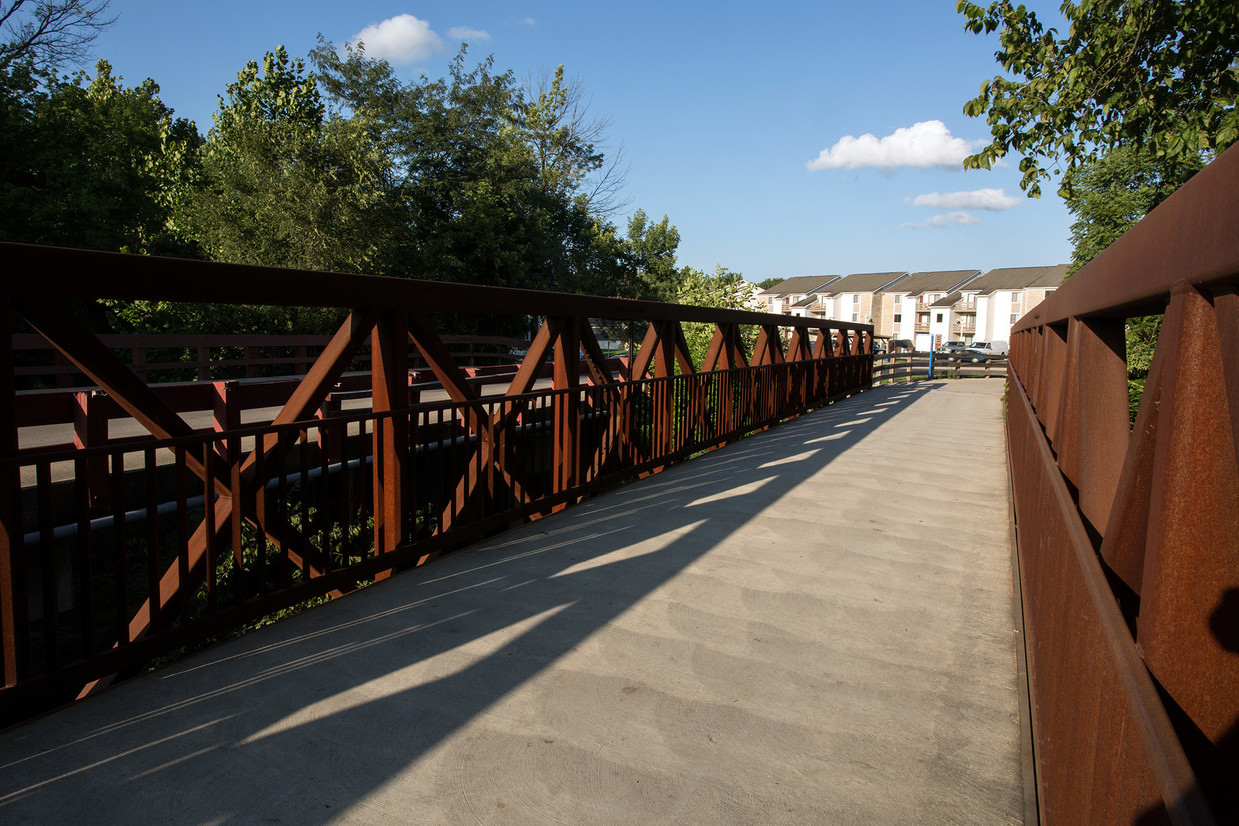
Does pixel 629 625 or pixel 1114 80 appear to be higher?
pixel 1114 80

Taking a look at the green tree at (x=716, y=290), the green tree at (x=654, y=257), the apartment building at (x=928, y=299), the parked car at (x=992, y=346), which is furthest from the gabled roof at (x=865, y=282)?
the green tree at (x=716, y=290)

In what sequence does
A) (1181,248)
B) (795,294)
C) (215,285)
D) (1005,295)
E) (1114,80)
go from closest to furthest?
1. (1181,248)
2. (215,285)
3. (1114,80)
4. (1005,295)
5. (795,294)

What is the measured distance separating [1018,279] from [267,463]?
265 feet

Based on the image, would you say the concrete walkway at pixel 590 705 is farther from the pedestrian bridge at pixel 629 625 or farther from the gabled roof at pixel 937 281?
the gabled roof at pixel 937 281

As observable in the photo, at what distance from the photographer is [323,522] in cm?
376

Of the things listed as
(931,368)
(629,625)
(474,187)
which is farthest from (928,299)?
(629,625)

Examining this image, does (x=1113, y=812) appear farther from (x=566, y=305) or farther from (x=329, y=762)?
(x=566, y=305)

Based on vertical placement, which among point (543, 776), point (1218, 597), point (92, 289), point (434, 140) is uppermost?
point (434, 140)

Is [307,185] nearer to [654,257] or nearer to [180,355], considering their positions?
[180,355]

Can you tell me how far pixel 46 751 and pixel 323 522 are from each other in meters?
1.42

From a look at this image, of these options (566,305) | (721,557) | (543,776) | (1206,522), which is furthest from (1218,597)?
(566,305)

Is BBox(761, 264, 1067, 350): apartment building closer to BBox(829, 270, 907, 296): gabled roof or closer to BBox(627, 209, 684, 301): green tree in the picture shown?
BBox(829, 270, 907, 296): gabled roof

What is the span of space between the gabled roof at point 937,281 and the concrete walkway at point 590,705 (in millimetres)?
82481

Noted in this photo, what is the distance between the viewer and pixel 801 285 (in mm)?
94812
